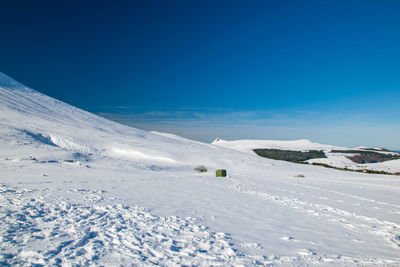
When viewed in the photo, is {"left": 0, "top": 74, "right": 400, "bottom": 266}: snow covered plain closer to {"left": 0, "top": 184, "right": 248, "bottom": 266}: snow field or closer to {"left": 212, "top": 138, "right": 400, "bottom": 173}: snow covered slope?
{"left": 0, "top": 184, "right": 248, "bottom": 266}: snow field

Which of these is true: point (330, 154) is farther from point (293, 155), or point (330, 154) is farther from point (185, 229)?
point (185, 229)

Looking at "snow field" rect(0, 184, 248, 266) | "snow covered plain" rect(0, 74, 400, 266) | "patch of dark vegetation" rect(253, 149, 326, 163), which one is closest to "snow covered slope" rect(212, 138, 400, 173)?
"patch of dark vegetation" rect(253, 149, 326, 163)

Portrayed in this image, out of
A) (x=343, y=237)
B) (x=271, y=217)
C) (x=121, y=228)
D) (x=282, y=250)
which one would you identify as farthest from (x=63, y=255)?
(x=343, y=237)

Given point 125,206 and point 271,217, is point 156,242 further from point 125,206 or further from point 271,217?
point 271,217

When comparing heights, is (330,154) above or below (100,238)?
above

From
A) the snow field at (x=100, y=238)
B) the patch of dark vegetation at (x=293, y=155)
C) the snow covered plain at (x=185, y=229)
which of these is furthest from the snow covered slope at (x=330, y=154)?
the snow field at (x=100, y=238)

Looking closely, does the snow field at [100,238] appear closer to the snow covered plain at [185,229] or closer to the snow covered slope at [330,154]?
the snow covered plain at [185,229]

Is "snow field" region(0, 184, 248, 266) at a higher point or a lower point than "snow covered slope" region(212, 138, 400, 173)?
lower

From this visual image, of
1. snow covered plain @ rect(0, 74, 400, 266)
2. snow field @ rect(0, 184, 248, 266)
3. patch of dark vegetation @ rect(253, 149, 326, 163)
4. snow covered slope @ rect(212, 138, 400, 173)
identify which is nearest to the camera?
Result: snow field @ rect(0, 184, 248, 266)

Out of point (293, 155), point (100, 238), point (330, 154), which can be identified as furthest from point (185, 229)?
point (330, 154)

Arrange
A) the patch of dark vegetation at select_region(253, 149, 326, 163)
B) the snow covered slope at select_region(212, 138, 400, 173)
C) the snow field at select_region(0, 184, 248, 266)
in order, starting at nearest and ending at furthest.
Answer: the snow field at select_region(0, 184, 248, 266), the snow covered slope at select_region(212, 138, 400, 173), the patch of dark vegetation at select_region(253, 149, 326, 163)

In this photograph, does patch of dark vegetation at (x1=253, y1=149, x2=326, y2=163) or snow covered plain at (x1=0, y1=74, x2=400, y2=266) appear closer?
snow covered plain at (x1=0, y1=74, x2=400, y2=266)

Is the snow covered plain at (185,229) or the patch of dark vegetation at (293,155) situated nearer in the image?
the snow covered plain at (185,229)

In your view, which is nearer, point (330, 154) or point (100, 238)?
point (100, 238)
